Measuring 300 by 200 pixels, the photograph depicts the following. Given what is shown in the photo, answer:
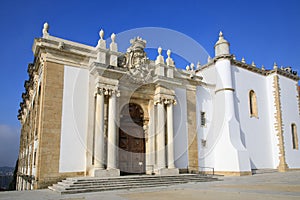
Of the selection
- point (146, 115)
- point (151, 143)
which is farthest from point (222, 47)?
point (151, 143)

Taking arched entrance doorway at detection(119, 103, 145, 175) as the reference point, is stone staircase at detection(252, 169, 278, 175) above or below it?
below

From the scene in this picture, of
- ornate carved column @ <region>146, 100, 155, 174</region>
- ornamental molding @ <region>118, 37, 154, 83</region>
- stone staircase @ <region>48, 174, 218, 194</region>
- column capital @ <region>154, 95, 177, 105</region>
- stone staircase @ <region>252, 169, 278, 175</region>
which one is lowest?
stone staircase @ <region>252, 169, 278, 175</region>

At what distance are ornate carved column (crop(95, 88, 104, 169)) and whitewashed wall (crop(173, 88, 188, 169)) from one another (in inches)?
Answer: 218

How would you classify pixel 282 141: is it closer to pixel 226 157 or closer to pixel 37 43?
pixel 226 157

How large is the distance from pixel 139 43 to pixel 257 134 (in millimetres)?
12543

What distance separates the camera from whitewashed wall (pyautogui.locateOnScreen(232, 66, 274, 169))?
20.4 m

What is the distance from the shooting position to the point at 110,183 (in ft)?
37.5

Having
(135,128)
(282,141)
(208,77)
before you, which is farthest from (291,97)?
(135,128)

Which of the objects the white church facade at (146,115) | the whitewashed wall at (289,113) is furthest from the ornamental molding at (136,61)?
the whitewashed wall at (289,113)

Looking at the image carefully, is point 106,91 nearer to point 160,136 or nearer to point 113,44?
point 113,44

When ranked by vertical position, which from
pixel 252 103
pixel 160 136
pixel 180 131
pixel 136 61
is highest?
pixel 136 61

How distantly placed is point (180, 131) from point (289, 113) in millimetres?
12591

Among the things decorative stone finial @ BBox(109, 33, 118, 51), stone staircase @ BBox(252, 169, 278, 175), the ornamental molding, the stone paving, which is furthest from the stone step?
decorative stone finial @ BBox(109, 33, 118, 51)

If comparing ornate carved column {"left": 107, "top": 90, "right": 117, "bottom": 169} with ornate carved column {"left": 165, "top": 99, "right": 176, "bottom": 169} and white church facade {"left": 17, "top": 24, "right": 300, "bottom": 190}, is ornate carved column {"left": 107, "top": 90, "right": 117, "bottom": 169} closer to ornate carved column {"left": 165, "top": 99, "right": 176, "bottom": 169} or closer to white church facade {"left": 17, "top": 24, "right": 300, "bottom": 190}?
white church facade {"left": 17, "top": 24, "right": 300, "bottom": 190}
